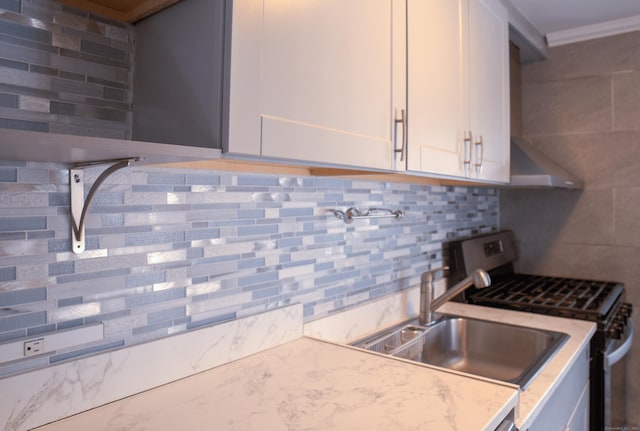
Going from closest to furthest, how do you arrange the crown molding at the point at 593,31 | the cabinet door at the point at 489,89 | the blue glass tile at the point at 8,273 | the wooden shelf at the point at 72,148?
the wooden shelf at the point at 72,148 < the blue glass tile at the point at 8,273 < the cabinet door at the point at 489,89 < the crown molding at the point at 593,31

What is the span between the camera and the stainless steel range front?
1.75 meters

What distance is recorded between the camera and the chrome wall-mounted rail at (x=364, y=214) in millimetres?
1521

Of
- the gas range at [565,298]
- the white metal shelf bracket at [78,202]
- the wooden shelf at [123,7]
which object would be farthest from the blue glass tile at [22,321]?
the gas range at [565,298]

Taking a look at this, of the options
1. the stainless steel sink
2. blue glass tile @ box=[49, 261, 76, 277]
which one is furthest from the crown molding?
blue glass tile @ box=[49, 261, 76, 277]

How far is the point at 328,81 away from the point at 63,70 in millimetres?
537

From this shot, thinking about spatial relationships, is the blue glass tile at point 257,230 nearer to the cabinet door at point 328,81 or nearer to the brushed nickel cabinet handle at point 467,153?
the cabinet door at point 328,81

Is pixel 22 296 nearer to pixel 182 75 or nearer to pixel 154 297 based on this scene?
pixel 154 297

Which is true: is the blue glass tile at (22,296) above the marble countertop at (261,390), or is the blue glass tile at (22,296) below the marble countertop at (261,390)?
above

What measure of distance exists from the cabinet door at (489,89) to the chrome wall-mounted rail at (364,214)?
1.08 ft

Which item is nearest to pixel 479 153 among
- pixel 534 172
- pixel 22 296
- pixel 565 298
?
pixel 534 172

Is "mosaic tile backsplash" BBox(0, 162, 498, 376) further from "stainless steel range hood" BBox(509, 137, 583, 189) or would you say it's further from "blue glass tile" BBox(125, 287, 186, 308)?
"stainless steel range hood" BBox(509, 137, 583, 189)

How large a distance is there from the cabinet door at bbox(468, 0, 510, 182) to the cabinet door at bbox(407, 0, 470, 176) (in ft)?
0.33

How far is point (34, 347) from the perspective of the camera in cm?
83

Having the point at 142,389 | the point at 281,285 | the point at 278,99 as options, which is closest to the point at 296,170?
the point at 281,285
